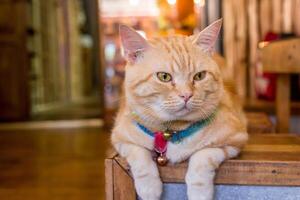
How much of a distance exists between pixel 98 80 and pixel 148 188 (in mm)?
3077

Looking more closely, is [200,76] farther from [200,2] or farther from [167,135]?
[200,2]

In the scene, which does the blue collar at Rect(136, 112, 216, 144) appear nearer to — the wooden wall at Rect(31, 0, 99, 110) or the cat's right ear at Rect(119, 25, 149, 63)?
the cat's right ear at Rect(119, 25, 149, 63)

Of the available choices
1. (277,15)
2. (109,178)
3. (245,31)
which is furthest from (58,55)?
(109,178)

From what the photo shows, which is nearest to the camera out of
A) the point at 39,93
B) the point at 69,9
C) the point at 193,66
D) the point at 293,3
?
the point at 193,66

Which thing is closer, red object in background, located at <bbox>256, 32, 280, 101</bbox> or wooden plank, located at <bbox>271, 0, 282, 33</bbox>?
red object in background, located at <bbox>256, 32, 280, 101</bbox>

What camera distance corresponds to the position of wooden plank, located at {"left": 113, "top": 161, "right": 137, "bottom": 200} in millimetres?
1018

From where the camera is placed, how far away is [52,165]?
2.42m

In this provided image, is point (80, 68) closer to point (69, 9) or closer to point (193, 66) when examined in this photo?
point (69, 9)

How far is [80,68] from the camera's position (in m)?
7.61

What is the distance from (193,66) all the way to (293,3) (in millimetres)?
2441

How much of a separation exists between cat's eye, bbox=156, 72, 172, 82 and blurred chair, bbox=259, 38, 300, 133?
2.60 feet

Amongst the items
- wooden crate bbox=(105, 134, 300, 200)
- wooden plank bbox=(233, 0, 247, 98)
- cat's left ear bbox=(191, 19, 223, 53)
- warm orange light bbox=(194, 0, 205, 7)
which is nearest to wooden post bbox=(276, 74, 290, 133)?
wooden crate bbox=(105, 134, 300, 200)

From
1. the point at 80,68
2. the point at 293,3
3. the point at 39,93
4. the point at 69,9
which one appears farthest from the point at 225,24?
the point at 80,68

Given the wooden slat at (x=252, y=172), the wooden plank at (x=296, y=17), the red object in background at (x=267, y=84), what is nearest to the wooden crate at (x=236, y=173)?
the wooden slat at (x=252, y=172)
